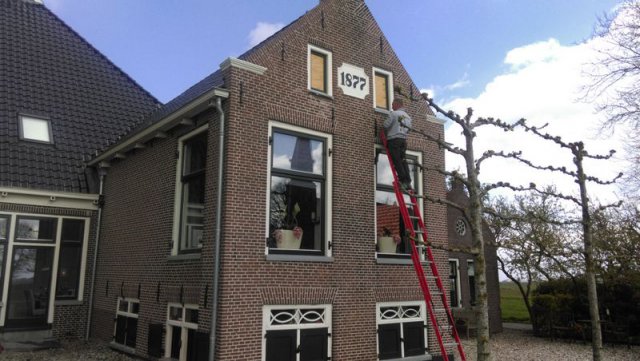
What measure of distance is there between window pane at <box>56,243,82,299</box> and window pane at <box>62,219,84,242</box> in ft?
0.57

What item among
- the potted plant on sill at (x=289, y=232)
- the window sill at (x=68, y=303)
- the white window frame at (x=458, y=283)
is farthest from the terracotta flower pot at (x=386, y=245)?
the white window frame at (x=458, y=283)

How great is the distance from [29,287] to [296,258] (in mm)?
8139

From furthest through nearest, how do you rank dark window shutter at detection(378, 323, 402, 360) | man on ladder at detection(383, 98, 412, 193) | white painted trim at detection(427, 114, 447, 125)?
white painted trim at detection(427, 114, 447, 125), man on ladder at detection(383, 98, 412, 193), dark window shutter at detection(378, 323, 402, 360)

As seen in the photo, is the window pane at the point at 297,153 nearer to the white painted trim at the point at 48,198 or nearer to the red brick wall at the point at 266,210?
the red brick wall at the point at 266,210

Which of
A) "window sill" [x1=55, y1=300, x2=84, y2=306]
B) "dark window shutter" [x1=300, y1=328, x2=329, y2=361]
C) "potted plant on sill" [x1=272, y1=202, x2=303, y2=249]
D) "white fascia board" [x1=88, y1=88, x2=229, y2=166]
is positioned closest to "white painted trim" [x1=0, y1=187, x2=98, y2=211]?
"white fascia board" [x1=88, y1=88, x2=229, y2=166]

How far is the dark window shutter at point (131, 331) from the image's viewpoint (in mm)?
10867

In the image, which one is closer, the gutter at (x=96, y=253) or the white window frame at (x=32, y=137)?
the gutter at (x=96, y=253)

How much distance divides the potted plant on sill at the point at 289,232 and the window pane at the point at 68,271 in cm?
762

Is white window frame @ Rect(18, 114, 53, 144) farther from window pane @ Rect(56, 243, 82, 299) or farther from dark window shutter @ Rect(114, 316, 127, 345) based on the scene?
dark window shutter @ Rect(114, 316, 127, 345)

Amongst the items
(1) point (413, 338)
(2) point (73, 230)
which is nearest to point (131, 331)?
(2) point (73, 230)

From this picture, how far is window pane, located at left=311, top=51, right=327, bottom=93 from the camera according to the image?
1021 centimetres

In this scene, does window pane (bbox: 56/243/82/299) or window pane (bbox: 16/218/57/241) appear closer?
window pane (bbox: 16/218/57/241)

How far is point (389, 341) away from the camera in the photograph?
10023 mm

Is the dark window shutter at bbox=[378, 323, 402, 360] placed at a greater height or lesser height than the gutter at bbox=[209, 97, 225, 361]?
lesser
